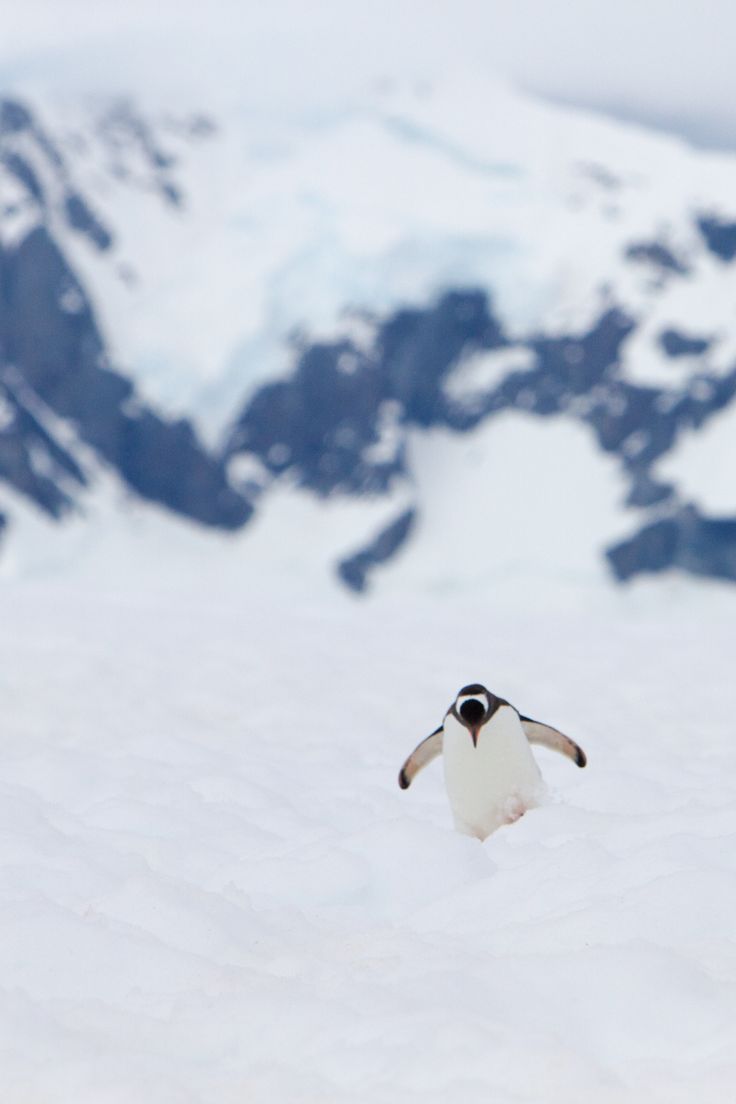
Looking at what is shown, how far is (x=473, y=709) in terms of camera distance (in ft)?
15.4

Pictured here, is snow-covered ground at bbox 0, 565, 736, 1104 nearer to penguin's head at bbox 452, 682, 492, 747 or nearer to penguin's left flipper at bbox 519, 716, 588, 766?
penguin's left flipper at bbox 519, 716, 588, 766

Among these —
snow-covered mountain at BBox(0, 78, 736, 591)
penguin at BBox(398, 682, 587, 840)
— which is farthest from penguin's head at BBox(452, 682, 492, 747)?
snow-covered mountain at BBox(0, 78, 736, 591)

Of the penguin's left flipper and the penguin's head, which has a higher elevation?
the penguin's head

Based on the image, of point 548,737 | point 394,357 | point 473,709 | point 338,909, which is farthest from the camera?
point 394,357

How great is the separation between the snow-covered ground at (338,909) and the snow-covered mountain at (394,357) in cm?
10095

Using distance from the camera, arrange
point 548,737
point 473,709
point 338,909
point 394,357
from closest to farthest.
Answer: point 338,909, point 473,709, point 548,737, point 394,357

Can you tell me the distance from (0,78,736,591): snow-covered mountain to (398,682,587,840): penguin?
4058 inches

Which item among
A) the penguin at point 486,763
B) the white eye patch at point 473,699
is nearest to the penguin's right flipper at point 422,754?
the penguin at point 486,763

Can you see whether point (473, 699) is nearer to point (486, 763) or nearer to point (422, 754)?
point (486, 763)

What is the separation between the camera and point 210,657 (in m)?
10.4

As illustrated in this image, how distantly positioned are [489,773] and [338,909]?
3.07ft

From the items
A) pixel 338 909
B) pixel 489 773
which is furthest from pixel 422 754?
pixel 338 909

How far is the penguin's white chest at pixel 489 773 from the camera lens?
4719 millimetres

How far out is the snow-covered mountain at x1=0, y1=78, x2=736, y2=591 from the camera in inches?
4562
